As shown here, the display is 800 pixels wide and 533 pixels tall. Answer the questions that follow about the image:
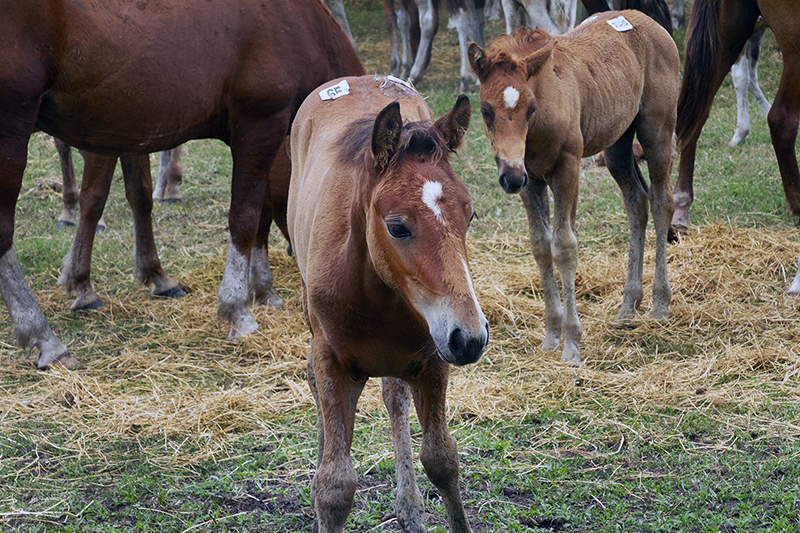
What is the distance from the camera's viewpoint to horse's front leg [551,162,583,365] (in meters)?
4.01

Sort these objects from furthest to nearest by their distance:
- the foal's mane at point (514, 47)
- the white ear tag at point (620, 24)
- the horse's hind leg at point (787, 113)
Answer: the horse's hind leg at point (787, 113)
the white ear tag at point (620, 24)
the foal's mane at point (514, 47)

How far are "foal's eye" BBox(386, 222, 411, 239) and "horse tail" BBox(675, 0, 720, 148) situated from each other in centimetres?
451

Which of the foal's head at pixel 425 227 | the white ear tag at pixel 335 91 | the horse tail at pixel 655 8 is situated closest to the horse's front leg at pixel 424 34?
the horse tail at pixel 655 8

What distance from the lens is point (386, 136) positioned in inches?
81.3

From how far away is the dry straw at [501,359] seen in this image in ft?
12.2

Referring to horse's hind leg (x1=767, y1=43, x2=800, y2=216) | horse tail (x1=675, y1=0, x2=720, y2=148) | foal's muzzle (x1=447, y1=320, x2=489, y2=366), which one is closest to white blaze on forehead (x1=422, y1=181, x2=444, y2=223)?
foal's muzzle (x1=447, y1=320, x2=489, y2=366)

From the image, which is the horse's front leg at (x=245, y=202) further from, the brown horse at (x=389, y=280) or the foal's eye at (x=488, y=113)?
the brown horse at (x=389, y=280)

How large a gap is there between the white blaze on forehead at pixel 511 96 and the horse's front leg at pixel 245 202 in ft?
5.15

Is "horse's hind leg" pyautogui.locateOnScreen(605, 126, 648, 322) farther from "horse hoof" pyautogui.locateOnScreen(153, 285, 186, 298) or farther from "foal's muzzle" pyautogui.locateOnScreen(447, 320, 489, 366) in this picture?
"horse hoof" pyautogui.locateOnScreen(153, 285, 186, 298)

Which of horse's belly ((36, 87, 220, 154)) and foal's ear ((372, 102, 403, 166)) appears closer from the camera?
foal's ear ((372, 102, 403, 166))

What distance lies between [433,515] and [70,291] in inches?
142

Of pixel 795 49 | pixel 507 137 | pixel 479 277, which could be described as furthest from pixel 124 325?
pixel 795 49

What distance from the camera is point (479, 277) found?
5469 mm

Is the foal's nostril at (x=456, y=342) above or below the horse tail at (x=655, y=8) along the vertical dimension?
below
